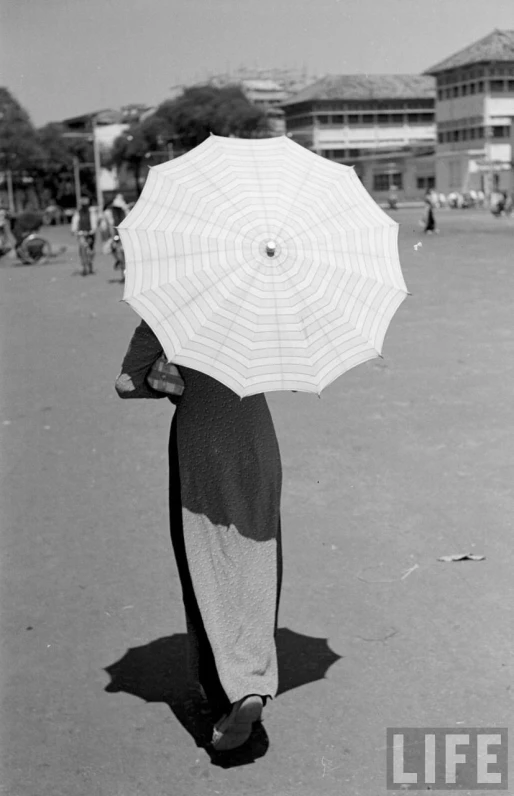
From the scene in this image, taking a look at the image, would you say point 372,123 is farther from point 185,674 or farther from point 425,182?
point 185,674

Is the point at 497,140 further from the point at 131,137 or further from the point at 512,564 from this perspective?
the point at 512,564

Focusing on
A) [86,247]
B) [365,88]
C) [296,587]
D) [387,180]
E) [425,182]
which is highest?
[365,88]

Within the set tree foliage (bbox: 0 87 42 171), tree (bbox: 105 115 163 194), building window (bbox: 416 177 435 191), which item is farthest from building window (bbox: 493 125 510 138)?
tree foliage (bbox: 0 87 42 171)

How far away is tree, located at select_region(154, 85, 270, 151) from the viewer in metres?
97.3

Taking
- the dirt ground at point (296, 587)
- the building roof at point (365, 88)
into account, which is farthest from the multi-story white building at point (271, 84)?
the dirt ground at point (296, 587)

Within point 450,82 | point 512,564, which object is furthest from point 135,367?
point 450,82

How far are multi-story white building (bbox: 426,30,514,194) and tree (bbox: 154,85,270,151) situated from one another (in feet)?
48.4

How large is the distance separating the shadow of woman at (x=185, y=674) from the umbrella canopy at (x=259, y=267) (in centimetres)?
120

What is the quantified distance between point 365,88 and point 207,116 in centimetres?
2678

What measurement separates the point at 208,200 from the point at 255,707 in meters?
1.51

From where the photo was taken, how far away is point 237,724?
3598 millimetres

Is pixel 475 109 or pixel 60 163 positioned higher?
pixel 475 109

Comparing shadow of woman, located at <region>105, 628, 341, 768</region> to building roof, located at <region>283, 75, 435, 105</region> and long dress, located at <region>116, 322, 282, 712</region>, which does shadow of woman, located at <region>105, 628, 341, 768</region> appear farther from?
building roof, located at <region>283, 75, 435, 105</region>

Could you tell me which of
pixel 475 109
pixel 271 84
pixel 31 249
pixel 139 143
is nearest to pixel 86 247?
pixel 31 249
